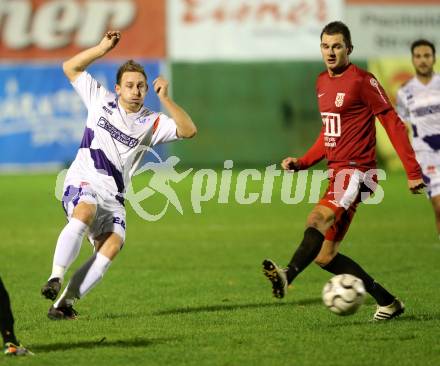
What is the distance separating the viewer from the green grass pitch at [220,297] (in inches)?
284

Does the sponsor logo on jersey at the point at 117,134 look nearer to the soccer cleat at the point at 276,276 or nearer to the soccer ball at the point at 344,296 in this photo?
the soccer cleat at the point at 276,276

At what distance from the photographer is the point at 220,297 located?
10039mm

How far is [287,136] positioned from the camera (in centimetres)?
2836

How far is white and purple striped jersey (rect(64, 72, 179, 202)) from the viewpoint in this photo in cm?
860

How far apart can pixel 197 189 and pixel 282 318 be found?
15.2m

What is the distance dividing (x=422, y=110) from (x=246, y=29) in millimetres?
19521

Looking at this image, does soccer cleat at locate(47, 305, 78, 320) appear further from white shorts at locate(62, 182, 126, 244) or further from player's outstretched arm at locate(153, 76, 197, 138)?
player's outstretched arm at locate(153, 76, 197, 138)

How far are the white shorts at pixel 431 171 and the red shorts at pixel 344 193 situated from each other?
11.8 feet

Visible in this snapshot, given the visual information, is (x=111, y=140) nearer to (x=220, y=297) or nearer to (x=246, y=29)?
(x=220, y=297)

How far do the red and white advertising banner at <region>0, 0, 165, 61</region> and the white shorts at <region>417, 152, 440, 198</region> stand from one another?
1920 centimetres

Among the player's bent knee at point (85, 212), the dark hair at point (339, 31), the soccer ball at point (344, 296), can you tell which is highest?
→ the dark hair at point (339, 31)

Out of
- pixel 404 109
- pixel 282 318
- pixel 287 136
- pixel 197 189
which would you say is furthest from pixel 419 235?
pixel 287 136

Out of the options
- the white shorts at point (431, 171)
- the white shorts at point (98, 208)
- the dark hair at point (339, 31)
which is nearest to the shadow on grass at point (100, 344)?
the white shorts at point (98, 208)

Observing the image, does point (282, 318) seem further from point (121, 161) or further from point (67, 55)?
point (67, 55)
